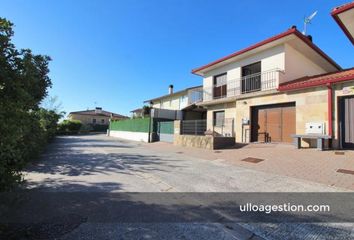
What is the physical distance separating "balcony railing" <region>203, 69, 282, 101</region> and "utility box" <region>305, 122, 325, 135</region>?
316 cm

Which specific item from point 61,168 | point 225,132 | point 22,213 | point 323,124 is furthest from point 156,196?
point 225,132

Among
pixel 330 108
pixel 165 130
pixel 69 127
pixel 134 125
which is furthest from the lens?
pixel 69 127

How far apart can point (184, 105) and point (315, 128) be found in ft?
58.3

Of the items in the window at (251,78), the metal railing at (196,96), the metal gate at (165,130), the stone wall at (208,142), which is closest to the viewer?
the stone wall at (208,142)

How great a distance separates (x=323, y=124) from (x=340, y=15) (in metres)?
4.80

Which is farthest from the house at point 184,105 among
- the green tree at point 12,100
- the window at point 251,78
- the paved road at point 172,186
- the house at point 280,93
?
the green tree at point 12,100

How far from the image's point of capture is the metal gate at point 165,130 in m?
19.4

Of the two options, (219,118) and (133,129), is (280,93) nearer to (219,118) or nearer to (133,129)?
(219,118)

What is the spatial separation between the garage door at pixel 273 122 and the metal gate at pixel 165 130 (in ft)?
22.3

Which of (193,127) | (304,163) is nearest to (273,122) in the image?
(193,127)

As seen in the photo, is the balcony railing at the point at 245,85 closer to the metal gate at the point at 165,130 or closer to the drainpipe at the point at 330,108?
the drainpipe at the point at 330,108

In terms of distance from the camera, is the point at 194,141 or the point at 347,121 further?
the point at 194,141

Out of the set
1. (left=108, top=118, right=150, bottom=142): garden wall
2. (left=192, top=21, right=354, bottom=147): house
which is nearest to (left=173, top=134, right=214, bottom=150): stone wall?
(left=192, top=21, right=354, bottom=147): house

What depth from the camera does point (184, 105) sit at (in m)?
28.2
